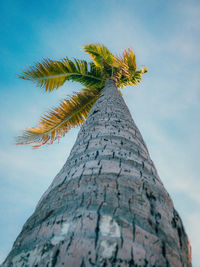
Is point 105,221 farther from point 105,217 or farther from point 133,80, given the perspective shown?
point 133,80

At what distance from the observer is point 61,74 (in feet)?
19.3

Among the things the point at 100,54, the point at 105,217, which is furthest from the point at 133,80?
the point at 105,217

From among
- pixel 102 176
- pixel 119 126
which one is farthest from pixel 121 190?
pixel 119 126

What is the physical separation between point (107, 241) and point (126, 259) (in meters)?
0.09

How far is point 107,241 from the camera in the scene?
2.64ft

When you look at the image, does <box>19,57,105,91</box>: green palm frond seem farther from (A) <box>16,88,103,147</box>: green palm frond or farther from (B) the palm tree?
(B) the palm tree

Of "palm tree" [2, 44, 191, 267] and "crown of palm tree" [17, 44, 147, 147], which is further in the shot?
"crown of palm tree" [17, 44, 147, 147]

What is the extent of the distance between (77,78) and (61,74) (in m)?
0.56

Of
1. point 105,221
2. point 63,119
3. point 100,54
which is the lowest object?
point 105,221

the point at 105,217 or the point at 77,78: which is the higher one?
the point at 77,78

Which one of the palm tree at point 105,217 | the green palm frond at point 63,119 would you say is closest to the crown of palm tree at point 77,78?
the green palm frond at point 63,119

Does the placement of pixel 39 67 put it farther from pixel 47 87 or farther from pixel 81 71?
pixel 81 71

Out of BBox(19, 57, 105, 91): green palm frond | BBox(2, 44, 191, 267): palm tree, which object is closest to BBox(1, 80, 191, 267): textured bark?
BBox(2, 44, 191, 267): palm tree

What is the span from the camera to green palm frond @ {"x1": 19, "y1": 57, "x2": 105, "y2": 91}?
5.45m
